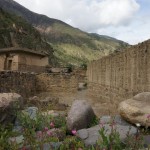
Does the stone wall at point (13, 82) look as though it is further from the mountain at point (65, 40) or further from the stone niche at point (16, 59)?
the mountain at point (65, 40)

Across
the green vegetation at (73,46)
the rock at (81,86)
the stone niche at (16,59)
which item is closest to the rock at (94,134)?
the rock at (81,86)

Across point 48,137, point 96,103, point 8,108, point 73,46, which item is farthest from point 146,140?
point 73,46

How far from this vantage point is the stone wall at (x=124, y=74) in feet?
31.9

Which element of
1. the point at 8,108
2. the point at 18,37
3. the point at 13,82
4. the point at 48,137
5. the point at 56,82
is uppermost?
the point at 18,37

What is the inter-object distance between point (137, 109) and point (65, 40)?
13558cm

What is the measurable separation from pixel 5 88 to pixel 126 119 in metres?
9.20

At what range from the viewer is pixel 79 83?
2838 centimetres

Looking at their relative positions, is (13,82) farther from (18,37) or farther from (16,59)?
(18,37)

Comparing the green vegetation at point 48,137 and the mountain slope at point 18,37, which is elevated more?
the mountain slope at point 18,37

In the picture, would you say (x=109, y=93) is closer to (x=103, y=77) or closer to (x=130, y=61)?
(x=103, y=77)

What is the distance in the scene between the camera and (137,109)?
23.3 ft

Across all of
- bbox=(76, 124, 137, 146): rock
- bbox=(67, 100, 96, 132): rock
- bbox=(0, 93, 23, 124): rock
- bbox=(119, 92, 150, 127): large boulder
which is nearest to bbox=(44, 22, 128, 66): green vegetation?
bbox=(0, 93, 23, 124): rock

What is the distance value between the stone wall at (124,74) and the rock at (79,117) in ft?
6.85

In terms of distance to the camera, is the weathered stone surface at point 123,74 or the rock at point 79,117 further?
the weathered stone surface at point 123,74
